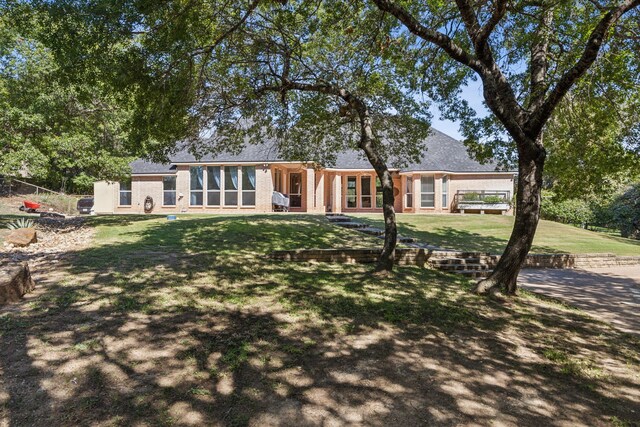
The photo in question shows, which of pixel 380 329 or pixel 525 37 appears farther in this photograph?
pixel 525 37

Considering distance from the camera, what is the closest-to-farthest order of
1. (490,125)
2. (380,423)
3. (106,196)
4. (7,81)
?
(380,423) < (490,125) < (7,81) < (106,196)

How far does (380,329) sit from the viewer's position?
4.90 metres

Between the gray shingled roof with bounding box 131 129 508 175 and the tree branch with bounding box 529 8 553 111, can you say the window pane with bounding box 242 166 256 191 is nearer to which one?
the gray shingled roof with bounding box 131 129 508 175

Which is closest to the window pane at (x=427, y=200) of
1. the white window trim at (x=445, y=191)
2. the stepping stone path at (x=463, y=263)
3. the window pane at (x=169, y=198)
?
the white window trim at (x=445, y=191)

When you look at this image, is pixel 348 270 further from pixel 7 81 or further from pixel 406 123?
pixel 7 81

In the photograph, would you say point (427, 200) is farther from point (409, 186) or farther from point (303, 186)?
point (303, 186)

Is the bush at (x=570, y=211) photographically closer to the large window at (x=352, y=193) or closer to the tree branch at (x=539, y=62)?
the large window at (x=352, y=193)

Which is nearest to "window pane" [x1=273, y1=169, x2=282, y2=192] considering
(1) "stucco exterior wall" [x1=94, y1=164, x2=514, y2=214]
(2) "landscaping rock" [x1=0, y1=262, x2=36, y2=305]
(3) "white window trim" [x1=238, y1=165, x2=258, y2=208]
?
Result: (1) "stucco exterior wall" [x1=94, y1=164, x2=514, y2=214]

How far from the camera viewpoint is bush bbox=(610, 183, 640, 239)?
961 inches

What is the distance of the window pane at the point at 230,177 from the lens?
2378cm

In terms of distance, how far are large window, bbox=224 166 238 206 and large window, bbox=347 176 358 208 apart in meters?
7.40

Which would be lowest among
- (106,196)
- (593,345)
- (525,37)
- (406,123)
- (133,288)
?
(593,345)

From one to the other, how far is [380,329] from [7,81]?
14.7 metres

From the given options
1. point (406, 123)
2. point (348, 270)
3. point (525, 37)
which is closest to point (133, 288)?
point (348, 270)
